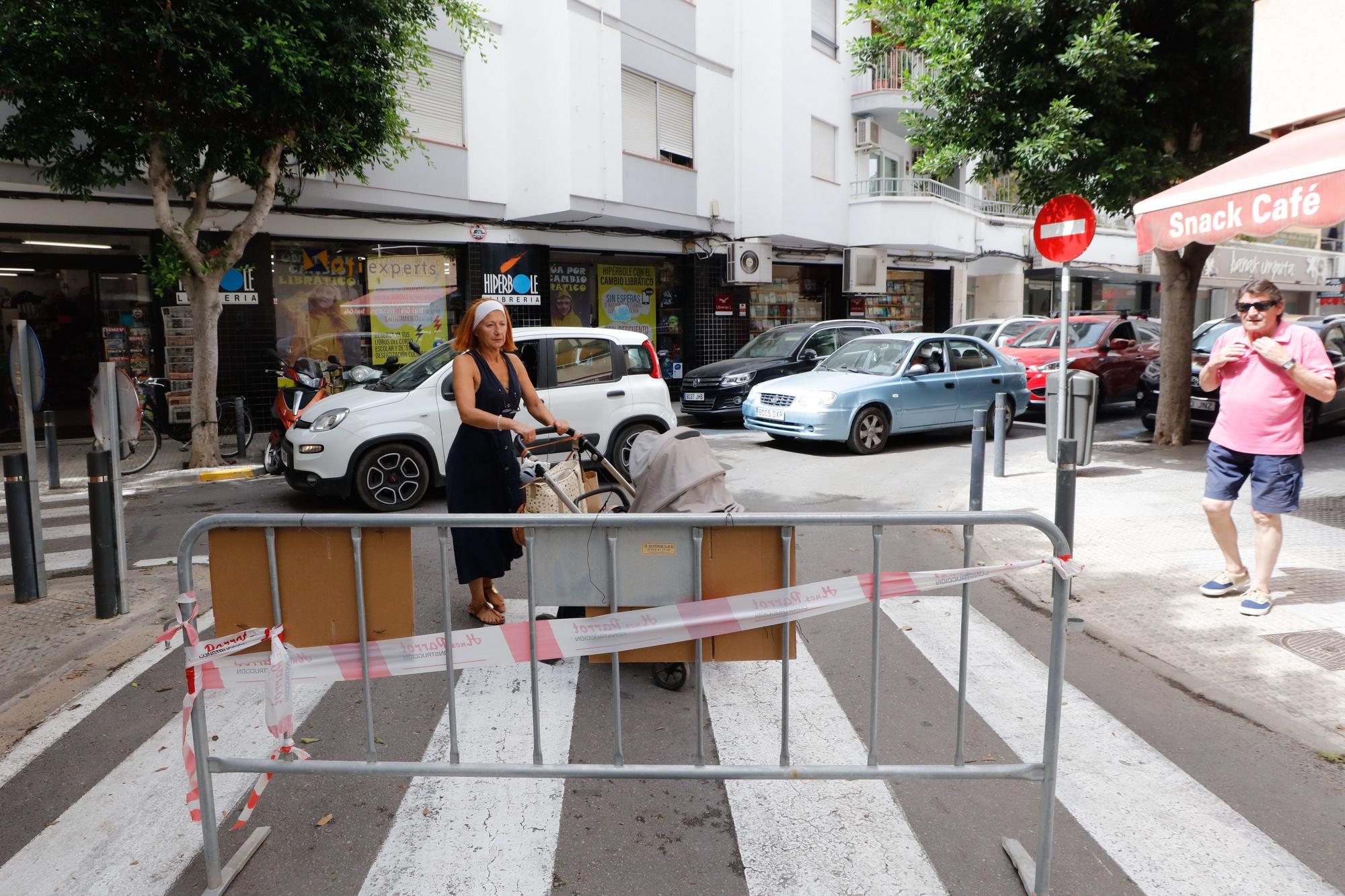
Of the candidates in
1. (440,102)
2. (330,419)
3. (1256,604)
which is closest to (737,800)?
(1256,604)

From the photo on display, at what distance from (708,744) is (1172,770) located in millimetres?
1892

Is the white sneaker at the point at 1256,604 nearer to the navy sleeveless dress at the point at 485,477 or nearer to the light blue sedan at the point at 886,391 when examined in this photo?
the navy sleeveless dress at the point at 485,477

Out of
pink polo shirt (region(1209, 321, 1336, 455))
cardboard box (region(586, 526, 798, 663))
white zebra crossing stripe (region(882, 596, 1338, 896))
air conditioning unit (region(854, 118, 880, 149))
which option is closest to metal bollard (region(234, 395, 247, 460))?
white zebra crossing stripe (region(882, 596, 1338, 896))

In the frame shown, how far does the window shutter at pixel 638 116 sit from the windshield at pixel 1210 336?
10.4 metres

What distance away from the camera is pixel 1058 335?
54.2 ft

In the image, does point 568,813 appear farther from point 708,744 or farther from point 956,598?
point 956,598

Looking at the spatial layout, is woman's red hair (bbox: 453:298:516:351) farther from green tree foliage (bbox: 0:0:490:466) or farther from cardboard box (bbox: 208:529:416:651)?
green tree foliage (bbox: 0:0:490:466)

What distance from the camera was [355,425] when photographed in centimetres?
855

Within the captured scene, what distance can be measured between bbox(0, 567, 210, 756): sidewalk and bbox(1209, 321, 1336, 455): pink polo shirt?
21.0 feet

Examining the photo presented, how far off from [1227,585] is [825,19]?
20370 millimetres

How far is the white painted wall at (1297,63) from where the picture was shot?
7.72 metres


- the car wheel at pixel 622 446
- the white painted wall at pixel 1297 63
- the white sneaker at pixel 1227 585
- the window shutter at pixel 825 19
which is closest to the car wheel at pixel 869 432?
the car wheel at pixel 622 446

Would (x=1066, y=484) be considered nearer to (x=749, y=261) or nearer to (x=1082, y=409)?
(x=1082, y=409)

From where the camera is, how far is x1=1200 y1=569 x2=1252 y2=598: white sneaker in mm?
5926
